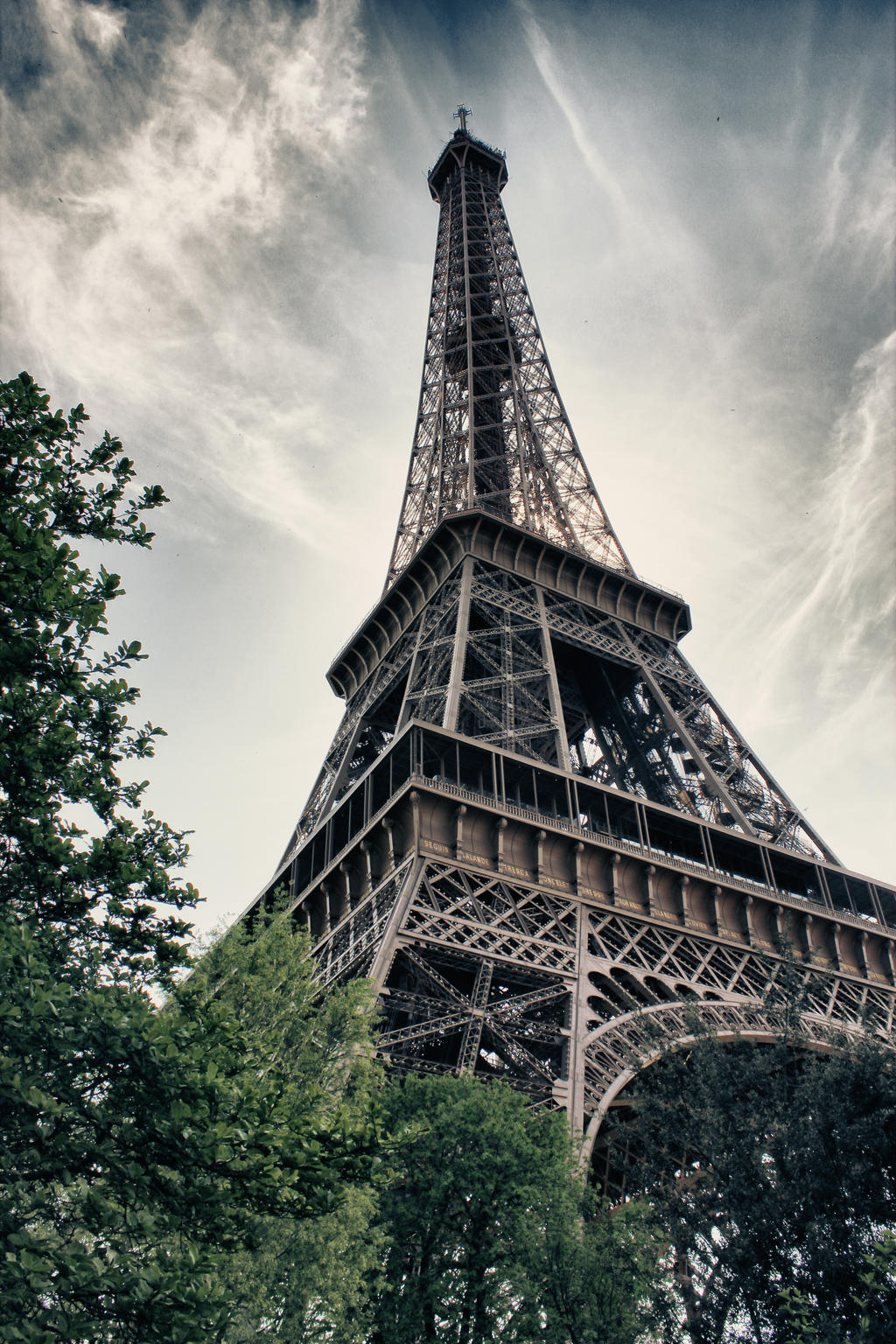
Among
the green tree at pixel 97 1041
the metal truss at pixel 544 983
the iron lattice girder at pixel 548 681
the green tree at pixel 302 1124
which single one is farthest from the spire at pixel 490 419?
the green tree at pixel 97 1041

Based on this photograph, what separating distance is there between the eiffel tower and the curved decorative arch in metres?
0.07

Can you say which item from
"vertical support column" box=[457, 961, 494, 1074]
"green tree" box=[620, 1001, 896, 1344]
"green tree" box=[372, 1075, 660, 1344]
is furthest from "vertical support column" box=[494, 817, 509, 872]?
"green tree" box=[620, 1001, 896, 1344]

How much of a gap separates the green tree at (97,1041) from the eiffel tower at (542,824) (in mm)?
9414

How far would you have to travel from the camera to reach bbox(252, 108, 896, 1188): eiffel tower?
19594mm

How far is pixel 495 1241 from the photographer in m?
13.0

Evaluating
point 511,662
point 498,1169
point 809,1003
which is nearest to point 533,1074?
point 498,1169

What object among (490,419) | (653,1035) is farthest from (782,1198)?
(490,419)

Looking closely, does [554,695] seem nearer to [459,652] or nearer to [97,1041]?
[459,652]

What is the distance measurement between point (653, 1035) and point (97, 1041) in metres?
12.4

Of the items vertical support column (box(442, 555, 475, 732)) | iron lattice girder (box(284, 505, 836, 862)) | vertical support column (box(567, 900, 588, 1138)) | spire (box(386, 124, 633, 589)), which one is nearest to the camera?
vertical support column (box(567, 900, 588, 1138))

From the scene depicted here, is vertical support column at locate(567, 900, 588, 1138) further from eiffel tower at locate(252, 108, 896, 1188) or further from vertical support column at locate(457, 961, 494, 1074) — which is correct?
vertical support column at locate(457, 961, 494, 1074)

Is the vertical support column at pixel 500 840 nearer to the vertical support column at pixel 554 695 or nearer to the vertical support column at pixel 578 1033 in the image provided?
the vertical support column at pixel 578 1033

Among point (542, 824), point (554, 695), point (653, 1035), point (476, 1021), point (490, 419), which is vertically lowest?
point (653, 1035)

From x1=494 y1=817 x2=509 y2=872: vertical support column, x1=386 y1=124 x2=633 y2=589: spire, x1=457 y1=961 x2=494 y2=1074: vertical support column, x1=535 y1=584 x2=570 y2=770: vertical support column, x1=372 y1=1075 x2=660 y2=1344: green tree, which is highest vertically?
x1=386 y1=124 x2=633 y2=589: spire
